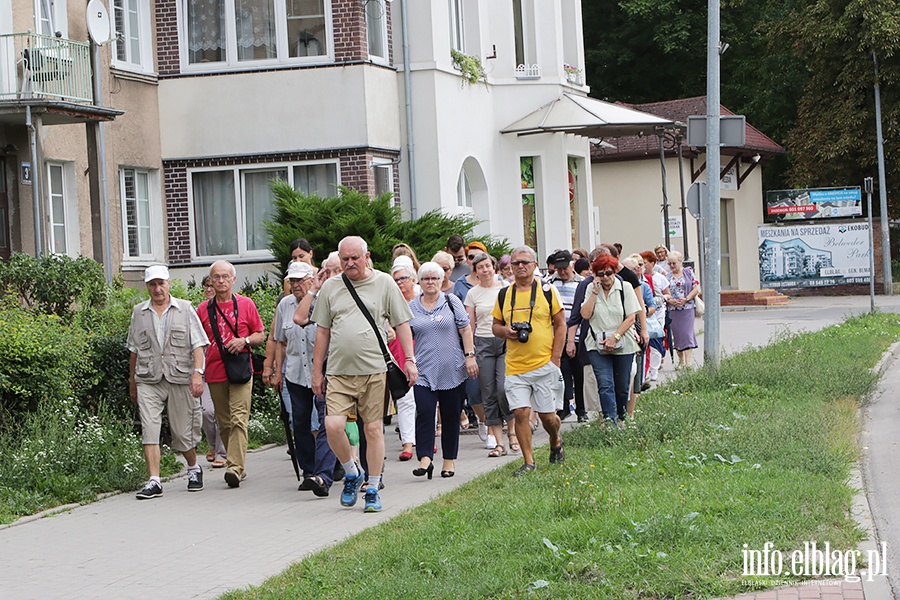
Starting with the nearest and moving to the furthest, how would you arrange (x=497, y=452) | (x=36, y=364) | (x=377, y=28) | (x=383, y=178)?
(x=36, y=364) → (x=497, y=452) → (x=383, y=178) → (x=377, y=28)

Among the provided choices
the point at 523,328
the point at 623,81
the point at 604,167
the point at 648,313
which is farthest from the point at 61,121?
the point at 623,81

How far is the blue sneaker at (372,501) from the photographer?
9.91 meters

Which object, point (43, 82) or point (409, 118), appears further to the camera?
point (409, 118)

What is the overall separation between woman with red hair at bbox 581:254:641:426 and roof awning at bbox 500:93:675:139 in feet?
45.8

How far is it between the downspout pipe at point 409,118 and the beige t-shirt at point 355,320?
14203 mm

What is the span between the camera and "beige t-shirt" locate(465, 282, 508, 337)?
1277cm

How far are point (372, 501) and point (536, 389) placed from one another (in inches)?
74.4

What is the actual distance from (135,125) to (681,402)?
1251 cm

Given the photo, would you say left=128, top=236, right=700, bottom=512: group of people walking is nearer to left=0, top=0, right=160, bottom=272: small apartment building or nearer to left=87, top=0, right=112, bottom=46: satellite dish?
left=0, top=0, right=160, bottom=272: small apartment building

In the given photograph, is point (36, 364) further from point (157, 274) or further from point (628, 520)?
point (628, 520)

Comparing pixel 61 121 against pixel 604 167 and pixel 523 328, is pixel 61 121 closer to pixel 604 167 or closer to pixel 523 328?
pixel 523 328

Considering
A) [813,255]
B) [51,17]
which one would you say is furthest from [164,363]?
[813,255]

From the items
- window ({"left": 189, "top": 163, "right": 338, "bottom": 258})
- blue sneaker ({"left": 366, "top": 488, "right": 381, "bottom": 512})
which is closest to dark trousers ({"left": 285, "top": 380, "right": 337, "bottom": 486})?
blue sneaker ({"left": 366, "top": 488, "right": 381, "bottom": 512})

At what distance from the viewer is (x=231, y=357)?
11.4m
